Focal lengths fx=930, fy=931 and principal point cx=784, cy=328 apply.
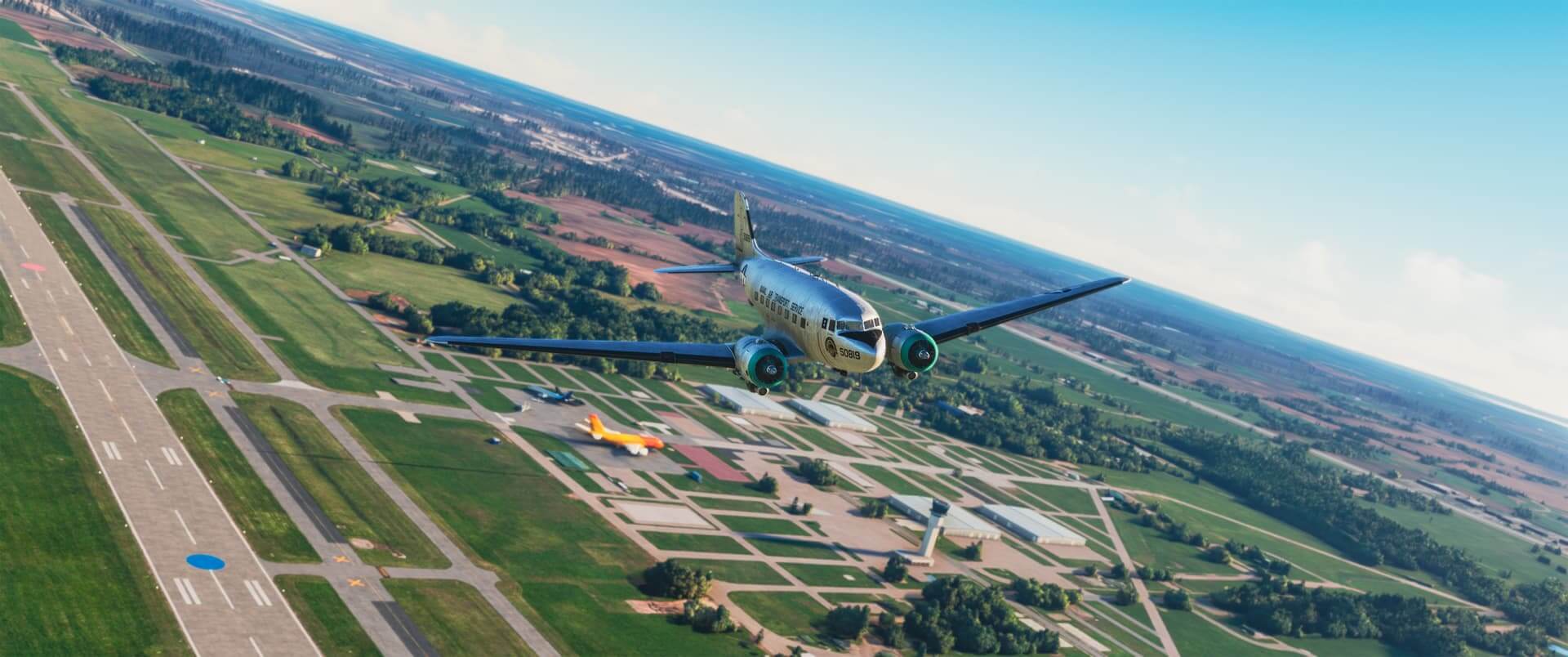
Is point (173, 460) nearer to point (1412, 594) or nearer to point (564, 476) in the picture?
point (564, 476)

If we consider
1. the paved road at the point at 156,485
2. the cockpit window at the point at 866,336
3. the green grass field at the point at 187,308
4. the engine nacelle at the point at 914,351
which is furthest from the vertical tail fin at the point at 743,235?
the green grass field at the point at 187,308

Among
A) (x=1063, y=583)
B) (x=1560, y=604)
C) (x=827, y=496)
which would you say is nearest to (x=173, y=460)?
(x=827, y=496)

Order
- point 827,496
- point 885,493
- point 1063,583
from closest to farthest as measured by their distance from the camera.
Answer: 1. point 1063,583
2. point 827,496
3. point 885,493

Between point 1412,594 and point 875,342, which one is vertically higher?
point 875,342

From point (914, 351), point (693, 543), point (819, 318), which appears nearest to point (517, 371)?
point (693, 543)

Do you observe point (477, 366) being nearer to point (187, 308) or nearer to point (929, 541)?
point (187, 308)

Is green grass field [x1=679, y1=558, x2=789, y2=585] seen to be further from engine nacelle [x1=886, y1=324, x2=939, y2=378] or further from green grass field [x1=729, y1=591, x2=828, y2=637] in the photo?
engine nacelle [x1=886, y1=324, x2=939, y2=378]
